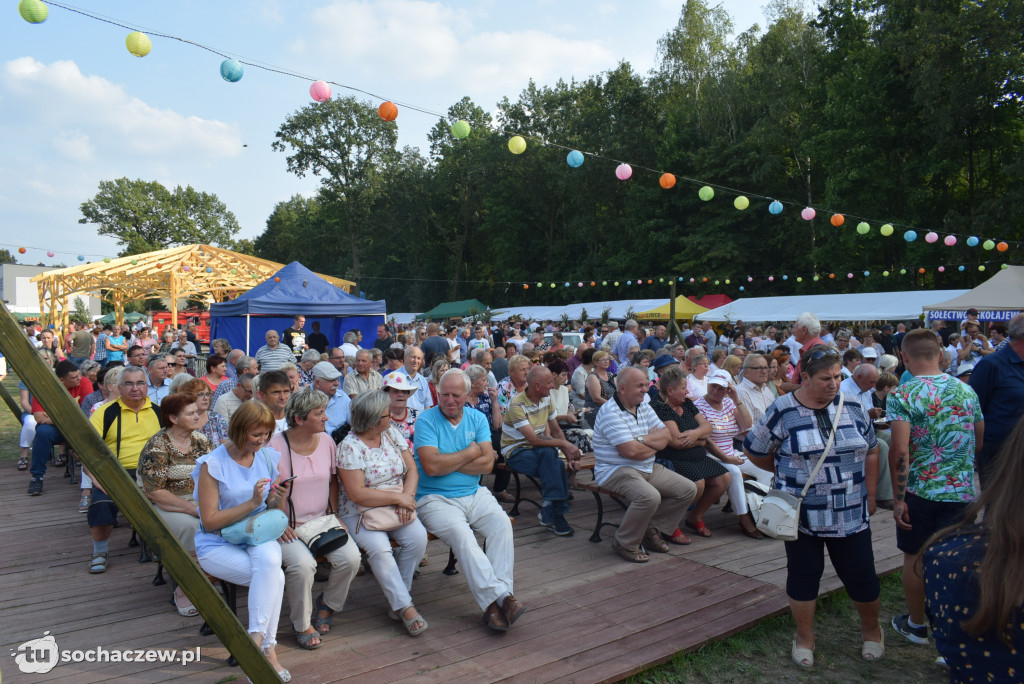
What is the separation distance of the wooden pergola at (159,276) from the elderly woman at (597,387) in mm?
14200

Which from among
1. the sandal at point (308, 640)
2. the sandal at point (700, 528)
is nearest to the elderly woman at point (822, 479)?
the sandal at point (700, 528)

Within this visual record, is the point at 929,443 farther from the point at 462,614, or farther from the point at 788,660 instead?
the point at 462,614

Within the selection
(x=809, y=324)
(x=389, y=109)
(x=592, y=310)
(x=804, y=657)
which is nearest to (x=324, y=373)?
(x=804, y=657)

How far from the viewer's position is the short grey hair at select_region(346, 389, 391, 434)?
3545mm

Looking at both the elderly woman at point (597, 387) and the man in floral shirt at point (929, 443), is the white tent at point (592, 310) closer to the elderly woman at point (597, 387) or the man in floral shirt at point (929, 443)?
the elderly woman at point (597, 387)

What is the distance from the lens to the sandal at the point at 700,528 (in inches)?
195

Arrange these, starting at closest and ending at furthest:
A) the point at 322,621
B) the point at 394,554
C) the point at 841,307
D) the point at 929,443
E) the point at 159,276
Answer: the point at 929,443
the point at 322,621
the point at 394,554
the point at 841,307
the point at 159,276

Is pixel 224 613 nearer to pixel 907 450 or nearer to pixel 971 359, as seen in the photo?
pixel 907 450

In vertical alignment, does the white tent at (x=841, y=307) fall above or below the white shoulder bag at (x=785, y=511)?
above

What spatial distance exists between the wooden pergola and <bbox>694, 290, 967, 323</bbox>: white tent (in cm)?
1305

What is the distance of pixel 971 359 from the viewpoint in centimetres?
836

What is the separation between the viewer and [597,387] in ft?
21.9

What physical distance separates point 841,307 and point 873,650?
60.8 feet

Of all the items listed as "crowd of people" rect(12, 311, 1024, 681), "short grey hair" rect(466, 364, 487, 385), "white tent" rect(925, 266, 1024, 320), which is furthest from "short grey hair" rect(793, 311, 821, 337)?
"white tent" rect(925, 266, 1024, 320)
